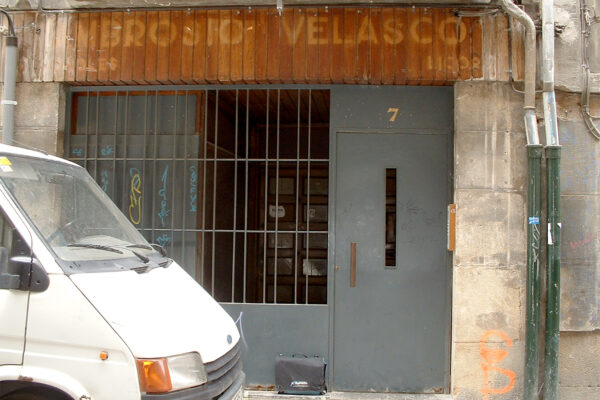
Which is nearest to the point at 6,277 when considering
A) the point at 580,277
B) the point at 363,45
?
the point at 363,45

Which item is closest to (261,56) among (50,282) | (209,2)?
(209,2)

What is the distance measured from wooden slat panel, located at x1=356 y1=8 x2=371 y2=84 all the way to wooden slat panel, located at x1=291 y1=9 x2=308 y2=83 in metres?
0.58

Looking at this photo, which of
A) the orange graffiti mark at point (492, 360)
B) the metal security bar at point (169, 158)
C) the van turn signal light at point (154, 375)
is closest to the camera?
the van turn signal light at point (154, 375)

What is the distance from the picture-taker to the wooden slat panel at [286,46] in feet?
17.9

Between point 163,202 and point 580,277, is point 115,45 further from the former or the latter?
point 580,277

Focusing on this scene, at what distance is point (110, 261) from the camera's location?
3.16 meters

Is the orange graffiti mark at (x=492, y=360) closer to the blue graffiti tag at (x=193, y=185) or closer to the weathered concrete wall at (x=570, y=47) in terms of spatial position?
the weathered concrete wall at (x=570, y=47)

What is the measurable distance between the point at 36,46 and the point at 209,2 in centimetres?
208

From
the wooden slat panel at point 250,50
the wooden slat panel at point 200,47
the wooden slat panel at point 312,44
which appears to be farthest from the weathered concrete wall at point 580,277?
the wooden slat panel at point 200,47

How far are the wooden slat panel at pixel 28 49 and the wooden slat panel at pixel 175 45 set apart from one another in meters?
1.61

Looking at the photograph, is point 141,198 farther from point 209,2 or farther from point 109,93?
point 209,2

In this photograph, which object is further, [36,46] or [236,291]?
[236,291]

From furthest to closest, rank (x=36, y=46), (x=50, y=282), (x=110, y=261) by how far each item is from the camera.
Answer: (x=36, y=46) → (x=110, y=261) → (x=50, y=282)

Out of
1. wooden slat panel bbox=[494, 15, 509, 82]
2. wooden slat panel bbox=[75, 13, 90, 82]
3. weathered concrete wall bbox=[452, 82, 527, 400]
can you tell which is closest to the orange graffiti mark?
weathered concrete wall bbox=[452, 82, 527, 400]
